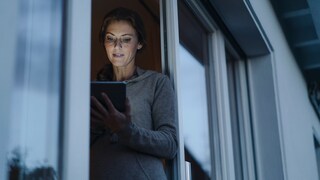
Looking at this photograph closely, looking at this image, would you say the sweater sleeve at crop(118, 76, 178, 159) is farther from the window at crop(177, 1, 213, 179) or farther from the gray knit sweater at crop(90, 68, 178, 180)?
the window at crop(177, 1, 213, 179)

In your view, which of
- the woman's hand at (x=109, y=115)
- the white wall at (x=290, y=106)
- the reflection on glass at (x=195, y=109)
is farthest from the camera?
the white wall at (x=290, y=106)

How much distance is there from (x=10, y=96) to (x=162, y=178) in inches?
28.6

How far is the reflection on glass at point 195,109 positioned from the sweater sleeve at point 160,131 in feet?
1.49

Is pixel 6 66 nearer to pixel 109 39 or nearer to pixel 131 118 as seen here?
pixel 131 118

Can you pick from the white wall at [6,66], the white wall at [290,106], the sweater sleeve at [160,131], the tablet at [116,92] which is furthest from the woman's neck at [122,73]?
the white wall at [290,106]

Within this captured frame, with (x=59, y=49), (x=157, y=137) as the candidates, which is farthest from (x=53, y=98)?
(x=157, y=137)

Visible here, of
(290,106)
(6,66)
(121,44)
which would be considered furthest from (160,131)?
(290,106)

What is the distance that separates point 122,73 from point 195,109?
675 mm

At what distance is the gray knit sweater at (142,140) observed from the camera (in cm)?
147

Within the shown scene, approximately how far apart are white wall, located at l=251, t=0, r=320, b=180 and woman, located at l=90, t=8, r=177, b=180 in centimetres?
118

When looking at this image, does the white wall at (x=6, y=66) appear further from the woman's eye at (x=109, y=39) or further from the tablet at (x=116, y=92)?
the woman's eye at (x=109, y=39)

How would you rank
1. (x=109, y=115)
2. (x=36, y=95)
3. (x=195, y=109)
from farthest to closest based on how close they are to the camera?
1. (x=195, y=109)
2. (x=109, y=115)
3. (x=36, y=95)

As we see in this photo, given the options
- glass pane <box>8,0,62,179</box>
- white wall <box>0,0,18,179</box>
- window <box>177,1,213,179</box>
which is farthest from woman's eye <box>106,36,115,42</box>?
white wall <box>0,0,18,179</box>

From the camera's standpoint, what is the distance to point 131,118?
1576mm
